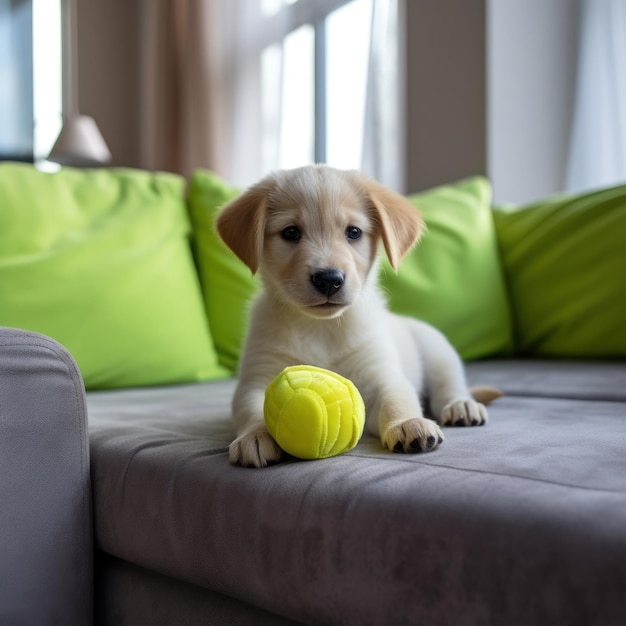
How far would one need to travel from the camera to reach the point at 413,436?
1.16 m

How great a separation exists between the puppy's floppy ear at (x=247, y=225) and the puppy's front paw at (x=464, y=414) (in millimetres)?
497

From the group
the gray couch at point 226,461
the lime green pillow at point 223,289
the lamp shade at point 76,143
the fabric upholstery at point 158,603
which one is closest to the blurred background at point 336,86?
the lamp shade at point 76,143

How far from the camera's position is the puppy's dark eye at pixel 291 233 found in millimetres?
1507

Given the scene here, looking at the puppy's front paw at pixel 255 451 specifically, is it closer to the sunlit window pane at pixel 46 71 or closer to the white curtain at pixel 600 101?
the white curtain at pixel 600 101

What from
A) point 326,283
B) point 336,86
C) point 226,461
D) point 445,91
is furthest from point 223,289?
point 336,86

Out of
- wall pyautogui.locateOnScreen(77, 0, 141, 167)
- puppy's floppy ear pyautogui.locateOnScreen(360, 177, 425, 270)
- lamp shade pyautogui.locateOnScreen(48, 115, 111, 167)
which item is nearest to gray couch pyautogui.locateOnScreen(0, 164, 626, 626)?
puppy's floppy ear pyautogui.locateOnScreen(360, 177, 425, 270)

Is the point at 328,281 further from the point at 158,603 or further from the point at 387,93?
the point at 387,93

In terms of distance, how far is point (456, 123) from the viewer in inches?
141

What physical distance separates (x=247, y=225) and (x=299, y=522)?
0.72 meters

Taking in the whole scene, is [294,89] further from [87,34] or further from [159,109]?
[87,34]

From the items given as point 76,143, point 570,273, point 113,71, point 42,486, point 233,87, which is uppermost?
point 113,71

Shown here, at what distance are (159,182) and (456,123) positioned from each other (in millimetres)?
1761

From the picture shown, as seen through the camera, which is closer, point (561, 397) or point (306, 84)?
point (561, 397)

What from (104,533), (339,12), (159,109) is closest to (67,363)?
(104,533)
